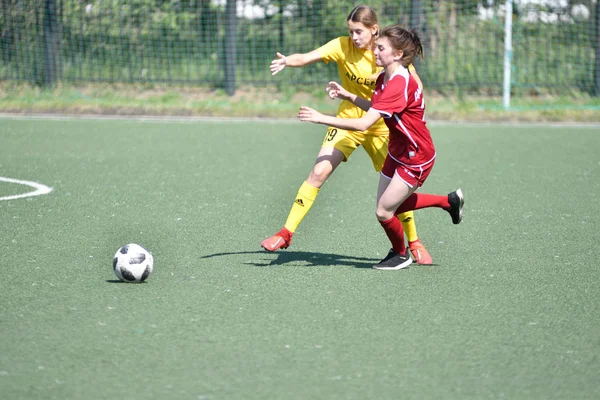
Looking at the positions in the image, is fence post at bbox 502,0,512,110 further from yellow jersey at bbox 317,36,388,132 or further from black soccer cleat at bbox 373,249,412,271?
black soccer cleat at bbox 373,249,412,271

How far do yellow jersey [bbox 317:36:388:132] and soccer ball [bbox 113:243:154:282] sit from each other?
6.33 ft

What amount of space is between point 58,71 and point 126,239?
39.4 feet

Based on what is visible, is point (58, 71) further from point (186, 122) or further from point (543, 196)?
point (543, 196)

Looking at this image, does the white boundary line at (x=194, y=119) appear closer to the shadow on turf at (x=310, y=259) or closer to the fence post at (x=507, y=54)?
the fence post at (x=507, y=54)

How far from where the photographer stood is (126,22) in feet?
60.6

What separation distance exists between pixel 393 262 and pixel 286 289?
0.96 metres

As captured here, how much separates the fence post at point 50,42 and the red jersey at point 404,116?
1331 centimetres

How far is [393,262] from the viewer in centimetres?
629

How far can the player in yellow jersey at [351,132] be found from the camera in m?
6.46

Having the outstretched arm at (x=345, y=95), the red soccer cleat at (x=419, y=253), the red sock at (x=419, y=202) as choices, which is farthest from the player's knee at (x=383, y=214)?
the outstretched arm at (x=345, y=95)

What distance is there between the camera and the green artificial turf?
13.4 feet

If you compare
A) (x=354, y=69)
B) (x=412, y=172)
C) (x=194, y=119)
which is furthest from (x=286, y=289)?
(x=194, y=119)

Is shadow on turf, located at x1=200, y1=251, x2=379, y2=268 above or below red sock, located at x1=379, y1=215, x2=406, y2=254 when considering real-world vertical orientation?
below

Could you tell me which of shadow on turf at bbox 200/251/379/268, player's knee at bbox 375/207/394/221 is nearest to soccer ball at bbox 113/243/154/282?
shadow on turf at bbox 200/251/379/268
